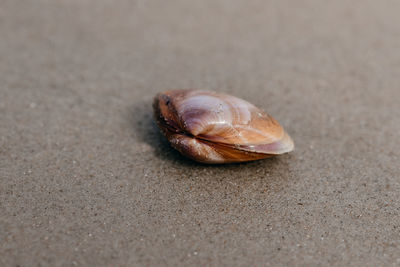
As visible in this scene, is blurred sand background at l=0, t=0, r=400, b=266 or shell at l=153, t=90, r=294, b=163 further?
shell at l=153, t=90, r=294, b=163

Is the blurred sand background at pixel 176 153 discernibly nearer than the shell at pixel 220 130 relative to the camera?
Yes

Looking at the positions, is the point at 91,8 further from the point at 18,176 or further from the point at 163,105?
the point at 18,176

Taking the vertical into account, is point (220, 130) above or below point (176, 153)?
above

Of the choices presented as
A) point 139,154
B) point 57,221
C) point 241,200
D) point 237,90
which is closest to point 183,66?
point 237,90

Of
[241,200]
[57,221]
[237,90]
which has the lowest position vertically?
[57,221]

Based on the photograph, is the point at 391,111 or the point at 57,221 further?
the point at 391,111
